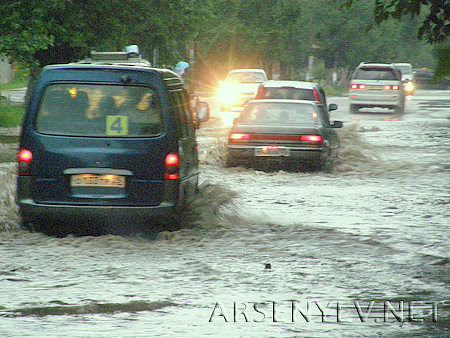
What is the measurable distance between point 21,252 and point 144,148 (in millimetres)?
1510

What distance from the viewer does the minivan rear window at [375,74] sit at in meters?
39.2

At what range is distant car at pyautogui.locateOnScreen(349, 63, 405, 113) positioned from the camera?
128ft

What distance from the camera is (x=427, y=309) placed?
6914mm

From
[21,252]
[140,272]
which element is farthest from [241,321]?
[21,252]

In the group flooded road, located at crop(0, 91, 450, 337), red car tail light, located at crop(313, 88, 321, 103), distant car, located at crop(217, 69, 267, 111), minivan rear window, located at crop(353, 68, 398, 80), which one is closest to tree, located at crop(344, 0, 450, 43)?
flooded road, located at crop(0, 91, 450, 337)

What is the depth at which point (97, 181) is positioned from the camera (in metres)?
9.59

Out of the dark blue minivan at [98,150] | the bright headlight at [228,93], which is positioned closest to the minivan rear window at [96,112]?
the dark blue minivan at [98,150]

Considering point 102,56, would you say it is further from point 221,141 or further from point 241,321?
point 241,321

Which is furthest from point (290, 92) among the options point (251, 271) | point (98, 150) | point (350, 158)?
point (251, 271)

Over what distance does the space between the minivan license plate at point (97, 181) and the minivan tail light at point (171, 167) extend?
0.42 metres

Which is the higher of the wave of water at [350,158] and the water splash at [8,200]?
the water splash at [8,200]

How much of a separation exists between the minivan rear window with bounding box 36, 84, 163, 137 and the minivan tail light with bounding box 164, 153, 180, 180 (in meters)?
0.26

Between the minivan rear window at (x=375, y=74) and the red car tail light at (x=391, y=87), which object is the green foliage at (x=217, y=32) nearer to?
the minivan rear window at (x=375, y=74)

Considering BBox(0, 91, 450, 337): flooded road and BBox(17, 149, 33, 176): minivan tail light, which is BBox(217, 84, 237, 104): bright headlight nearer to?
BBox(0, 91, 450, 337): flooded road
